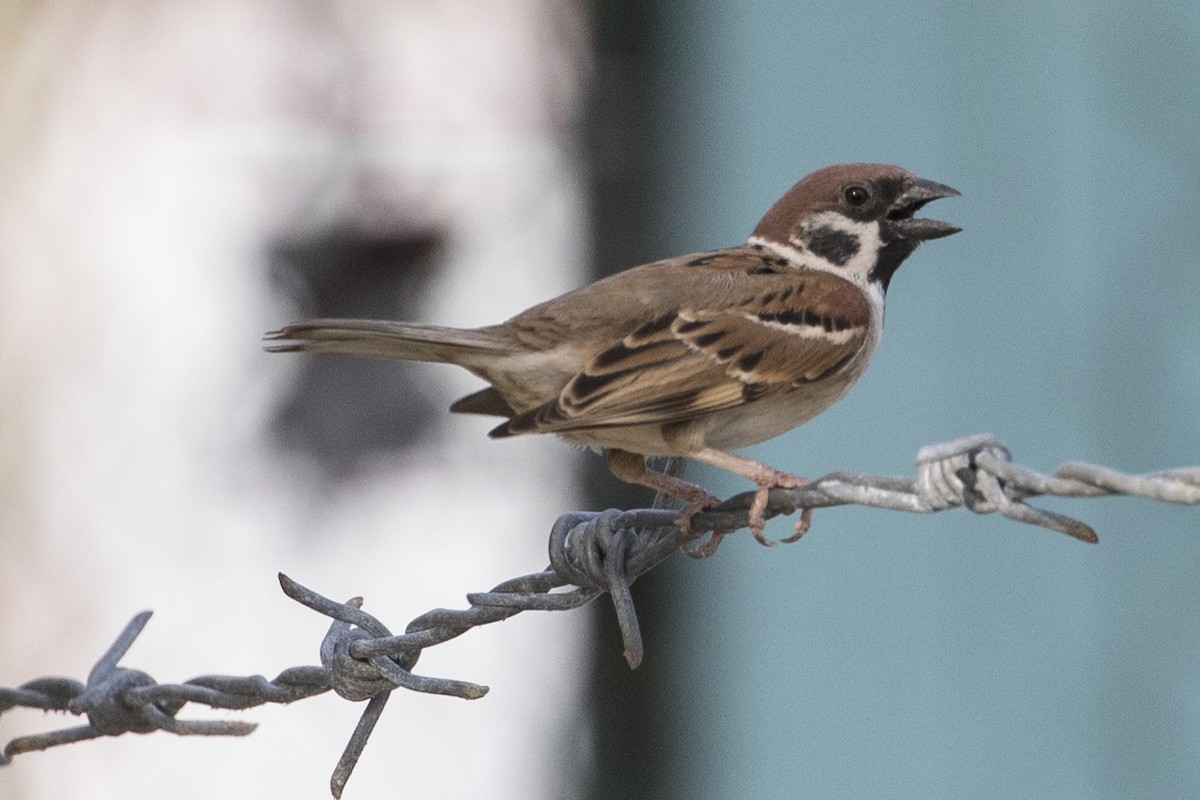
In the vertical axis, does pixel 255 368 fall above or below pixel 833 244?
below

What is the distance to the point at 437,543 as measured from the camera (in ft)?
17.8

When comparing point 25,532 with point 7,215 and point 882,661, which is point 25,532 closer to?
point 7,215

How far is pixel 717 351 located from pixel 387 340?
690 mm

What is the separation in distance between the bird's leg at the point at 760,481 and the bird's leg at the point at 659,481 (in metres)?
0.08

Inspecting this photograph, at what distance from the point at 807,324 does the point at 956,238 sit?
209cm

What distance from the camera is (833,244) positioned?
3.62m

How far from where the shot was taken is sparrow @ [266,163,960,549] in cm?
294

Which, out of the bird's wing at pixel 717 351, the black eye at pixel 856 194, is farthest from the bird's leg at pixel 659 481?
the black eye at pixel 856 194

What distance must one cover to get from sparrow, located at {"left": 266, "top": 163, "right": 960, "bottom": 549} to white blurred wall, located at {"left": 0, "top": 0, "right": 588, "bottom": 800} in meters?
2.13

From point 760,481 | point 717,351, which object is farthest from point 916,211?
point 760,481

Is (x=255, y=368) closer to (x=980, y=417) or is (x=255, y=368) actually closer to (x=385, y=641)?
(x=980, y=417)

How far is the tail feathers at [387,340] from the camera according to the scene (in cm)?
285

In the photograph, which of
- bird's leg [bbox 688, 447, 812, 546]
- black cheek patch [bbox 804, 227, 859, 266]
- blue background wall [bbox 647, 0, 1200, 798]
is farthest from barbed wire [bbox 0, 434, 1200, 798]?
blue background wall [bbox 647, 0, 1200, 798]

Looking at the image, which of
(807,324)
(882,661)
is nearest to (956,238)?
(882,661)
